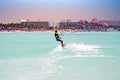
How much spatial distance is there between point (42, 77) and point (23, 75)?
339mm

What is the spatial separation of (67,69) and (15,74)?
3.67 feet

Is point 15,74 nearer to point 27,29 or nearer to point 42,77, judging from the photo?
point 42,77

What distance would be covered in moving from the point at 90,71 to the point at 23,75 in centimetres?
127

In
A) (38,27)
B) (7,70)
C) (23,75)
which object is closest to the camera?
(23,75)

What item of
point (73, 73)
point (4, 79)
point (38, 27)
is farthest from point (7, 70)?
point (38, 27)

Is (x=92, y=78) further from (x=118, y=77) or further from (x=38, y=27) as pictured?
(x=38, y=27)

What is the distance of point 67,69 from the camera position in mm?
5754

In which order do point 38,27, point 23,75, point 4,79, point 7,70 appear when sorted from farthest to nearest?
point 38,27, point 7,70, point 23,75, point 4,79

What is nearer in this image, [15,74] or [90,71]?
[15,74]

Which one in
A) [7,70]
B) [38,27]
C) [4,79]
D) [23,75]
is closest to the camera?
[4,79]

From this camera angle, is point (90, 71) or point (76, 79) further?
point (90, 71)

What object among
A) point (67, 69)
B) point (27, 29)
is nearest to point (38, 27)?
point (27, 29)

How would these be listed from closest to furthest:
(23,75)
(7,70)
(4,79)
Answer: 1. (4,79)
2. (23,75)
3. (7,70)

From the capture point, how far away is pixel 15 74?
507 cm
